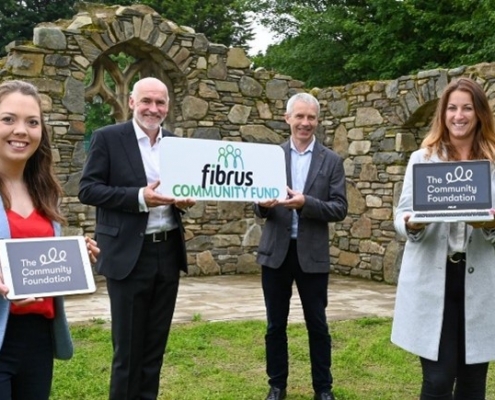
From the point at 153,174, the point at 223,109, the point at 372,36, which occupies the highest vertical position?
the point at 372,36

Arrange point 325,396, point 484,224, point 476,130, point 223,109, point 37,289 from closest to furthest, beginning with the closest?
point 37,289, point 484,224, point 476,130, point 325,396, point 223,109

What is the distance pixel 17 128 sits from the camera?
2344mm

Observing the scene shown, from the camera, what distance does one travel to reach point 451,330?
287 centimetres

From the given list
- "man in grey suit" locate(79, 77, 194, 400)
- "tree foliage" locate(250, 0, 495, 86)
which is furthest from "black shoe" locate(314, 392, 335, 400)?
"tree foliage" locate(250, 0, 495, 86)

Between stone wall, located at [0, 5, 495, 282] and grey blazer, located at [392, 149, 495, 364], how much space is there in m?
5.14

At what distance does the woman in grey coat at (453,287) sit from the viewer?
2857mm

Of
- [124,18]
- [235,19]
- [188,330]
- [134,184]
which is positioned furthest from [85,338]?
[235,19]

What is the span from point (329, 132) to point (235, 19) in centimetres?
1285

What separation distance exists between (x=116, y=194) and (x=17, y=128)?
1.04 meters

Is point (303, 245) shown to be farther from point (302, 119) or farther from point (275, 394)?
point (275, 394)

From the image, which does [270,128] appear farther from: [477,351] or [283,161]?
[477,351]

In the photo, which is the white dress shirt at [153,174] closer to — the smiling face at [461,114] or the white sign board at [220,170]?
the white sign board at [220,170]

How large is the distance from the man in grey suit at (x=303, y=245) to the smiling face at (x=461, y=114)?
3.68 ft

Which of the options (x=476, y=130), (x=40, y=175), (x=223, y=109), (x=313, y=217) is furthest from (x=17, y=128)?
(x=223, y=109)
